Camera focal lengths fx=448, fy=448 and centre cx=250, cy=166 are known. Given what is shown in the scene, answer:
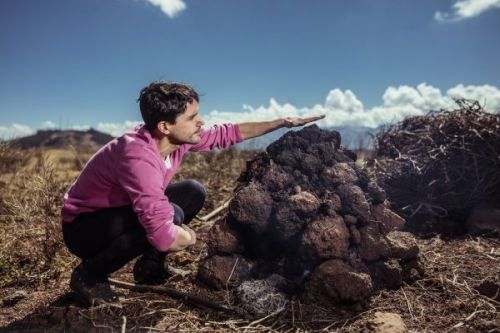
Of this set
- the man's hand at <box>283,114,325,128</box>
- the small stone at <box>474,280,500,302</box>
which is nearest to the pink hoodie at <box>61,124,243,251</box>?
the man's hand at <box>283,114,325,128</box>

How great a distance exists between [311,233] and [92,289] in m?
1.46

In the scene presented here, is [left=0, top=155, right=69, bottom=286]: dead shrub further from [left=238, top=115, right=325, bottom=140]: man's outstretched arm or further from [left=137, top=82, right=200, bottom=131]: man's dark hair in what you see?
[left=238, top=115, right=325, bottom=140]: man's outstretched arm

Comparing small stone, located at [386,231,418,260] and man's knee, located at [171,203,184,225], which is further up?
man's knee, located at [171,203,184,225]

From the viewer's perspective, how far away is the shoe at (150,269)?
3.28 metres

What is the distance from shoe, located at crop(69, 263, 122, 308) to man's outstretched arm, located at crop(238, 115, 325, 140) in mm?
1473

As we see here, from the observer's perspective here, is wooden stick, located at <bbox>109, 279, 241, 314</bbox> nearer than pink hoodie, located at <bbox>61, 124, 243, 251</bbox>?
No

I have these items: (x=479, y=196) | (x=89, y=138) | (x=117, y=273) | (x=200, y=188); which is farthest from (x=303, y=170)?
(x=89, y=138)

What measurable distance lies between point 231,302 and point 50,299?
4.34ft

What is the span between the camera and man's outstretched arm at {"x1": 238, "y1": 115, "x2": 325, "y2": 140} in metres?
3.43

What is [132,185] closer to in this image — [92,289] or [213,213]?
[92,289]

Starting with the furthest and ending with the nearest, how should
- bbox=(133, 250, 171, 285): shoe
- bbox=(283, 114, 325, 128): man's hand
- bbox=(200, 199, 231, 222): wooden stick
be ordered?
bbox=(200, 199, 231, 222): wooden stick, bbox=(283, 114, 325, 128): man's hand, bbox=(133, 250, 171, 285): shoe

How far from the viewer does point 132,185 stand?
2.57 m

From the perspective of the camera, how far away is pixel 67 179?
290 inches

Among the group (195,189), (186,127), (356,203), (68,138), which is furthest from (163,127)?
(68,138)
